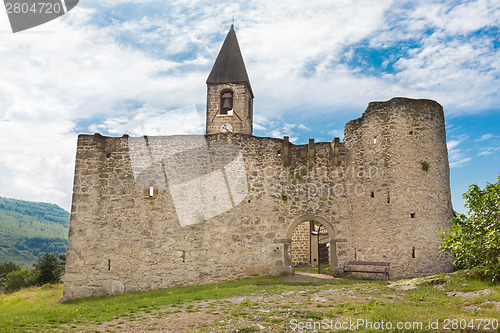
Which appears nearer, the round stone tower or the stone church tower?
the round stone tower

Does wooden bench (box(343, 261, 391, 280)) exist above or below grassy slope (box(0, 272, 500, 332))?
Answer: above

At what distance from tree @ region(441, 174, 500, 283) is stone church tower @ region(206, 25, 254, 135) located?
58.7ft

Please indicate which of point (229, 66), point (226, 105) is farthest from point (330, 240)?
point (229, 66)

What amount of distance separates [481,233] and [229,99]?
68.1 ft

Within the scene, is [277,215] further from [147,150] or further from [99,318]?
[99,318]

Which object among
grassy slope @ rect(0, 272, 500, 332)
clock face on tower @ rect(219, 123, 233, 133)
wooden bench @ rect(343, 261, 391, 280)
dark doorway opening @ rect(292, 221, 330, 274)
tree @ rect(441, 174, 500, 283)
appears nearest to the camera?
grassy slope @ rect(0, 272, 500, 332)

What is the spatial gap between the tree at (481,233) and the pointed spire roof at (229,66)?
1966 centimetres

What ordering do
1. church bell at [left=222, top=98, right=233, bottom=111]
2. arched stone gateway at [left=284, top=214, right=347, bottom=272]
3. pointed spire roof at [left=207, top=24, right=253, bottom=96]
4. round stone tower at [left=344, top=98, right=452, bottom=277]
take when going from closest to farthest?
round stone tower at [left=344, top=98, right=452, bottom=277] < arched stone gateway at [left=284, top=214, right=347, bottom=272] < church bell at [left=222, top=98, right=233, bottom=111] < pointed spire roof at [left=207, top=24, right=253, bottom=96]

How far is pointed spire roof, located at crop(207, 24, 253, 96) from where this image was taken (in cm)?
3019

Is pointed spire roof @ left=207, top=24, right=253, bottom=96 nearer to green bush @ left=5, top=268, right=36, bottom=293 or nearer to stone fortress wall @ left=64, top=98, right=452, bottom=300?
stone fortress wall @ left=64, top=98, right=452, bottom=300

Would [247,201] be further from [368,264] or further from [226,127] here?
[226,127]

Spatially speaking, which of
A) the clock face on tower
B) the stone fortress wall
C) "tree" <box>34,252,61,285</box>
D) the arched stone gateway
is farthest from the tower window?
"tree" <box>34,252,61,285</box>

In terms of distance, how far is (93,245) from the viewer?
1784cm

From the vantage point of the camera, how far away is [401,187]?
1688 cm
